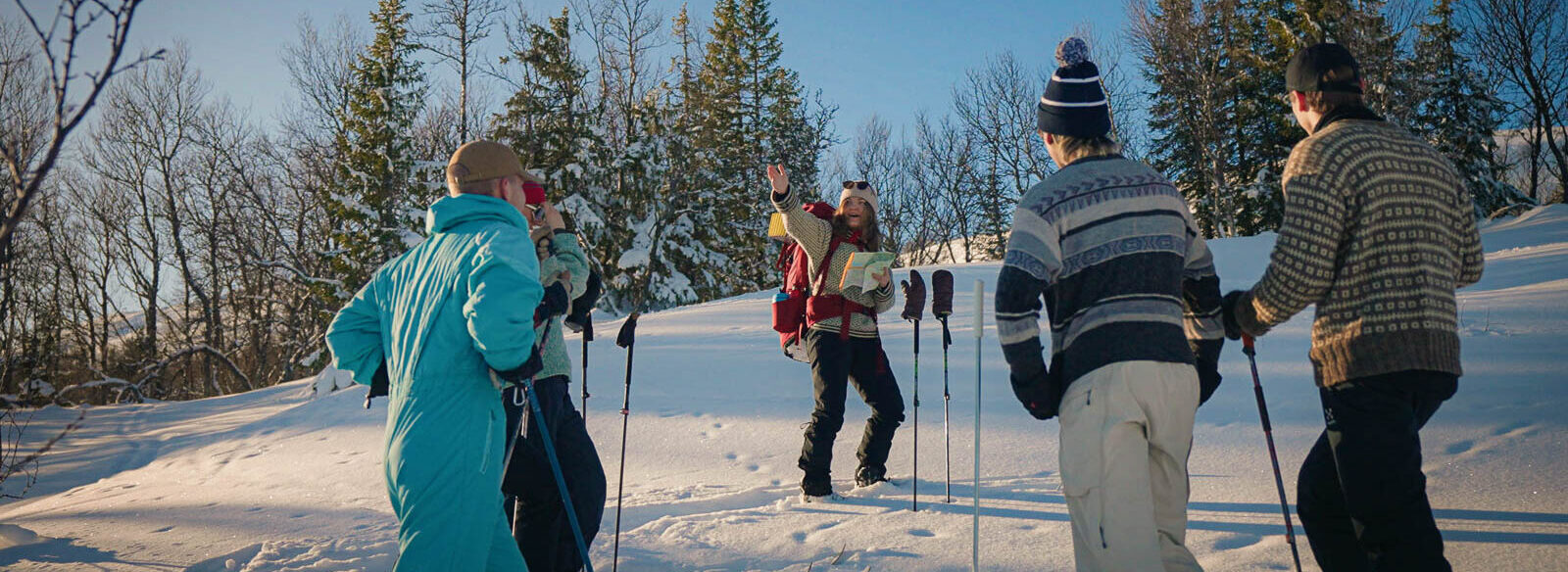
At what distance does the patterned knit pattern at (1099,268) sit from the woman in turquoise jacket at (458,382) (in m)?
1.41

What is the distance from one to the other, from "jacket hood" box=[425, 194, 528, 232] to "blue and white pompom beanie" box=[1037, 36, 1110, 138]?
169 cm

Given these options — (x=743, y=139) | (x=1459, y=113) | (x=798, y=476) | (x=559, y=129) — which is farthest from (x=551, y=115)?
(x=1459, y=113)

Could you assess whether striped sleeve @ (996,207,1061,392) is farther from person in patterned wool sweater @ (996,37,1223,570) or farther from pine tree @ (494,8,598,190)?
pine tree @ (494,8,598,190)

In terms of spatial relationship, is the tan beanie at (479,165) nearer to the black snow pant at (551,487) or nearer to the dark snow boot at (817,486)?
the black snow pant at (551,487)

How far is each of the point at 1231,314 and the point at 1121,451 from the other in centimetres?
88

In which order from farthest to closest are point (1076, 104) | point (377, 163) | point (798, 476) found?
point (377, 163)
point (798, 476)
point (1076, 104)

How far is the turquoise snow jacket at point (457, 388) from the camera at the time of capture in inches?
89.0

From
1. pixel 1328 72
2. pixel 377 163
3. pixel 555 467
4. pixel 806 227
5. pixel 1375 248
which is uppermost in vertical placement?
pixel 377 163

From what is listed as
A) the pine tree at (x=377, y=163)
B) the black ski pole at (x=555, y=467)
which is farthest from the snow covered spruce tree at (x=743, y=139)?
the black ski pole at (x=555, y=467)

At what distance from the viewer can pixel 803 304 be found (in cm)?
489

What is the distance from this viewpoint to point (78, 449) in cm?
1010

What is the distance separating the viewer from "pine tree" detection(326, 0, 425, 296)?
75.3 feet

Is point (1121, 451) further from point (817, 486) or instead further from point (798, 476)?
point (798, 476)

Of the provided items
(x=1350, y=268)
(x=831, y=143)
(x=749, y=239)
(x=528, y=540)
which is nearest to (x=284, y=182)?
A: (x=749, y=239)
